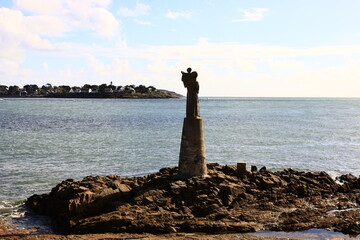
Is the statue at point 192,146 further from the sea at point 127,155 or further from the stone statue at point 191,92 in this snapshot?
the sea at point 127,155

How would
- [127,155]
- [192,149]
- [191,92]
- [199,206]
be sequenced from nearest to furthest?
[199,206], [192,149], [191,92], [127,155]

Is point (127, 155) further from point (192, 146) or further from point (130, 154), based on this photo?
point (192, 146)

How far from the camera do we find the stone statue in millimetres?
16453

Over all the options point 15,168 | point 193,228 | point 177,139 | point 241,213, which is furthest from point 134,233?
point 177,139

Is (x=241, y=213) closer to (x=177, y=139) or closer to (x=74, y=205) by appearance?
(x=74, y=205)

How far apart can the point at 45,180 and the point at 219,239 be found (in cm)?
1219

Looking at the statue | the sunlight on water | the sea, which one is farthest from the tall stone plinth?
the sunlight on water

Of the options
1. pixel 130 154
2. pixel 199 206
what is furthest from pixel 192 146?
pixel 130 154

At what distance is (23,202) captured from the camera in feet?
57.2

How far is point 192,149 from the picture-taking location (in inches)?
640

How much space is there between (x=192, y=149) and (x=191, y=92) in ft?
7.34

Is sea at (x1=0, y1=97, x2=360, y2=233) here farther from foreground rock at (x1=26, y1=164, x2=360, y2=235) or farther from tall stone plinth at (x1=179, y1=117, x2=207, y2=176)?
tall stone plinth at (x1=179, y1=117, x2=207, y2=176)

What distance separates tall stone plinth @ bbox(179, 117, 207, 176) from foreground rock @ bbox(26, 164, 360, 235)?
43 cm

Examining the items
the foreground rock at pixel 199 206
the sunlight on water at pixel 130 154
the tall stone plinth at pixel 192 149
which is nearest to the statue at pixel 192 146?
the tall stone plinth at pixel 192 149
